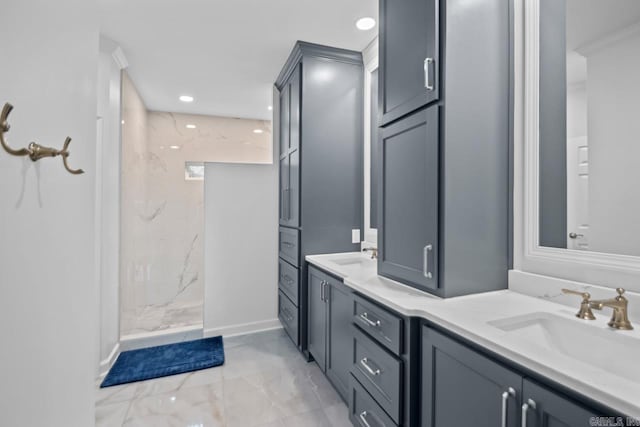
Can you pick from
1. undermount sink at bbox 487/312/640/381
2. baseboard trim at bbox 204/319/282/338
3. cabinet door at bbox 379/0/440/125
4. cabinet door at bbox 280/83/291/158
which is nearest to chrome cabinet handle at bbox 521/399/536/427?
undermount sink at bbox 487/312/640/381

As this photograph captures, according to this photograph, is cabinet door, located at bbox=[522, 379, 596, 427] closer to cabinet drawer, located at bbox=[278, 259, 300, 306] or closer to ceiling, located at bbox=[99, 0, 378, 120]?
cabinet drawer, located at bbox=[278, 259, 300, 306]

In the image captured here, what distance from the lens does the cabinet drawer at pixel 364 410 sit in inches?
52.2

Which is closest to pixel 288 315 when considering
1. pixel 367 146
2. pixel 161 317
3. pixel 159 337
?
pixel 159 337

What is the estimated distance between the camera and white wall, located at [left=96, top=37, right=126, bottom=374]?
2.39 metres

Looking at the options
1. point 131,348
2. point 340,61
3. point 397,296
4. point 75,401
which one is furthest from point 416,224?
point 131,348

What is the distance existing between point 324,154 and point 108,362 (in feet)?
8.02

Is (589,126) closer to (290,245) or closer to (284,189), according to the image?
(290,245)

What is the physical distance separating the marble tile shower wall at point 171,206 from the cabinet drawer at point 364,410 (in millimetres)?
2536

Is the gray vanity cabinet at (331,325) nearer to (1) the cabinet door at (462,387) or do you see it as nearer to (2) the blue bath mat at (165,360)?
(1) the cabinet door at (462,387)

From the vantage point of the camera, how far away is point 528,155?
131 centimetres

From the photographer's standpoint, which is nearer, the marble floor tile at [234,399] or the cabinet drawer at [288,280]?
the marble floor tile at [234,399]

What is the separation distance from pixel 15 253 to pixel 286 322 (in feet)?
8.23

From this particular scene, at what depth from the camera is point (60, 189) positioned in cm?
93

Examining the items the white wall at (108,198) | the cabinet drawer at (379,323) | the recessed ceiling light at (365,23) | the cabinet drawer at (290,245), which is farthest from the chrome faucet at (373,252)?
the white wall at (108,198)
